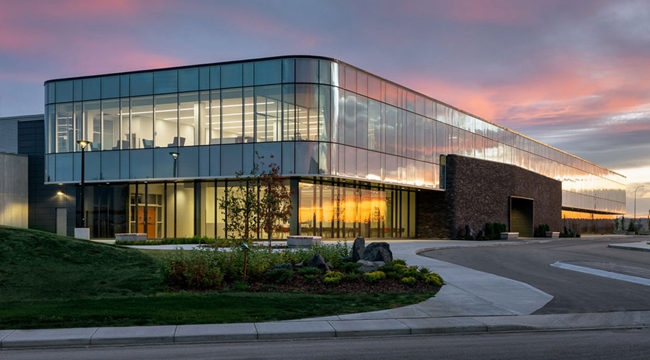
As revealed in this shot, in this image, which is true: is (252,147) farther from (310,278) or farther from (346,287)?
(346,287)

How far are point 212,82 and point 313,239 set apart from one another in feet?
45.1

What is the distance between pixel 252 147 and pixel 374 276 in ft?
75.8

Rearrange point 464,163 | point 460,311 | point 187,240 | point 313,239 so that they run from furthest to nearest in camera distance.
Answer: point 464,163
point 187,240
point 313,239
point 460,311

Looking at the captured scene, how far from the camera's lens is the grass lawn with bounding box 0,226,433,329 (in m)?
11.6

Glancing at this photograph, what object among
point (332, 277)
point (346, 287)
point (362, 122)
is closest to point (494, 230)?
point (362, 122)

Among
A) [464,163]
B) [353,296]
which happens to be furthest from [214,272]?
Answer: [464,163]

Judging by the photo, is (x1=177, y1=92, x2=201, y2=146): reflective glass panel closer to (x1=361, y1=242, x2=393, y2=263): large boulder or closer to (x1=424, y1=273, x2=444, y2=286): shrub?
(x1=361, y1=242, x2=393, y2=263): large boulder

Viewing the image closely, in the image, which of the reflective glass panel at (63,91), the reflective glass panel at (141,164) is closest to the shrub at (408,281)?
the reflective glass panel at (141,164)

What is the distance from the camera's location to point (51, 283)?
15.2 m

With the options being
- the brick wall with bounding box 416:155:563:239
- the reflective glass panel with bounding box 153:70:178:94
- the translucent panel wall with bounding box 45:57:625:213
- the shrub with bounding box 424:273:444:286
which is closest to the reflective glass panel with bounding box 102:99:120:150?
the translucent panel wall with bounding box 45:57:625:213

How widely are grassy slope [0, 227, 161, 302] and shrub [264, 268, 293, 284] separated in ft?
9.85

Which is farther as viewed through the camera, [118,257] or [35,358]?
[118,257]

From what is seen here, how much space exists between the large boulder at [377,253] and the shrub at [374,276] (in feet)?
8.83

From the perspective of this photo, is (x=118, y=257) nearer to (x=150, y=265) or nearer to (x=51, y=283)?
(x=150, y=265)
